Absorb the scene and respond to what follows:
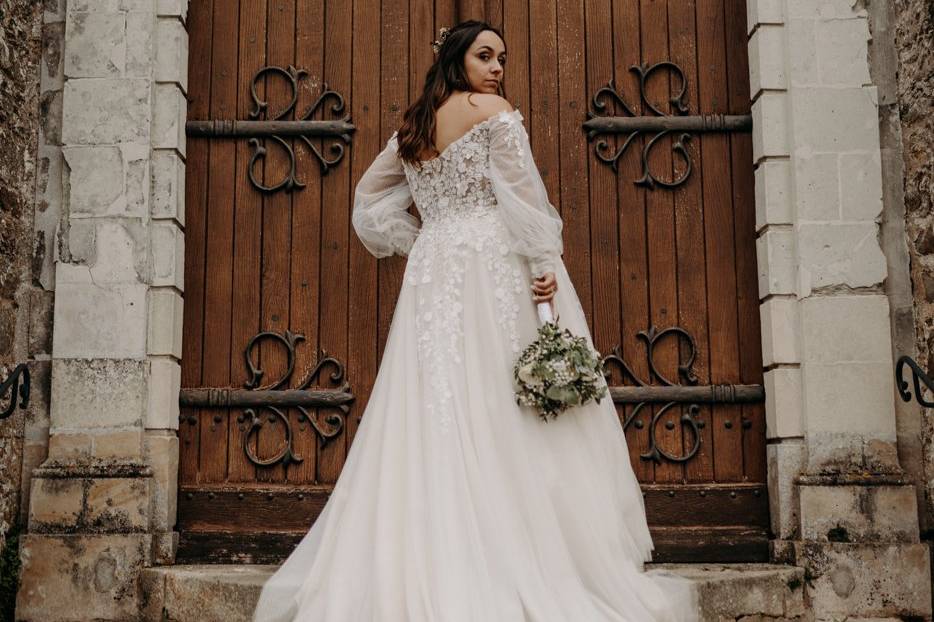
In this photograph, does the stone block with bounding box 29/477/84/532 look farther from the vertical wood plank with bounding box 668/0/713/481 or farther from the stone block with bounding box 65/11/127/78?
the vertical wood plank with bounding box 668/0/713/481

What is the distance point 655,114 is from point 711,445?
1.47m

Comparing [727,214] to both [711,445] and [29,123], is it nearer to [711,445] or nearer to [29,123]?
[711,445]

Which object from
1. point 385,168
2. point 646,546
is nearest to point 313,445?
point 385,168

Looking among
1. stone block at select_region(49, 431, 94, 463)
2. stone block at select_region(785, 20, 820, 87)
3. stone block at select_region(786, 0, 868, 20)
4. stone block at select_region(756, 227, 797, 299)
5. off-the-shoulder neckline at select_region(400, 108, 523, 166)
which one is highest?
stone block at select_region(786, 0, 868, 20)

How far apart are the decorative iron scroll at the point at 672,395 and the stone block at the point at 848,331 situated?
0.34 meters

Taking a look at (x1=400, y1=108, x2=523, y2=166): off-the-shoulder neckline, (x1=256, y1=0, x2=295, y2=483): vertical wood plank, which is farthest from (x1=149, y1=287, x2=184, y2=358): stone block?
(x1=400, y1=108, x2=523, y2=166): off-the-shoulder neckline

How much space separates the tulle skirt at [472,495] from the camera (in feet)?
10.2

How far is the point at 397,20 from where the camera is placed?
472 cm

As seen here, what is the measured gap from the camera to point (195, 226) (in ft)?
15.1

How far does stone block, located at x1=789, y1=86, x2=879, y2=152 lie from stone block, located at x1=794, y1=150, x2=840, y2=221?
45 mm

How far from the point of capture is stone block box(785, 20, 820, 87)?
4340mm

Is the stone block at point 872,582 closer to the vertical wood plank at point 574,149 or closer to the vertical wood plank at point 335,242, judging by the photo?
the vertical wood plank at point 574,149

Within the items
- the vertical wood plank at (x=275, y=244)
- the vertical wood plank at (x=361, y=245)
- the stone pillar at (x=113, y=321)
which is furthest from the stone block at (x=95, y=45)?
the vertical wood plank at (x=361, y=245)

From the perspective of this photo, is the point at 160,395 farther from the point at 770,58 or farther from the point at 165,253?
the point at 770,58
